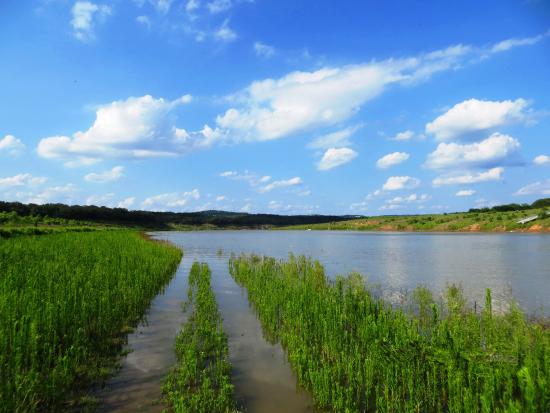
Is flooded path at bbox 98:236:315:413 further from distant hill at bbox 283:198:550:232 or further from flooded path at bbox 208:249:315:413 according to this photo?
distant hill at bbox 283:198:550:232

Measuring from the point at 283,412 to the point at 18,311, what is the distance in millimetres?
7410

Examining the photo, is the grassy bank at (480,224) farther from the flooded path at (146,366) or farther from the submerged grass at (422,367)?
the flooded path at (146,366)

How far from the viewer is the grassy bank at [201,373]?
285 inches

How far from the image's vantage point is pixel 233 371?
9328 mm

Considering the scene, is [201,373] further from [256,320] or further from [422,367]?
[256,320]

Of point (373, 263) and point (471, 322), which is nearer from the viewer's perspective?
point (471, 322)

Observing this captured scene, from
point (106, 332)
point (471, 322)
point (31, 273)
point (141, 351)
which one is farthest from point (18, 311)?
point (471, 322)

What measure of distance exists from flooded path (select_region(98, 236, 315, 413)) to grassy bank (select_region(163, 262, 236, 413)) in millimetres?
287

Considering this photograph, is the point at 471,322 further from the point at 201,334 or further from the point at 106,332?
the point at 106,332

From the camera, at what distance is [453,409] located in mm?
6449

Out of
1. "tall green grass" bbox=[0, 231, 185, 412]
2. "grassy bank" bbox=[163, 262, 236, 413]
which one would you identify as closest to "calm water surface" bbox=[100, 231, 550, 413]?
"grassy bank" bbox=[163, 262, 236, 413]

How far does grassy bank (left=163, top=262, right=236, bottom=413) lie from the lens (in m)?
7.25

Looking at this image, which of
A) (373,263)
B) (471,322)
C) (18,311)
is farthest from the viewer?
(373,263)

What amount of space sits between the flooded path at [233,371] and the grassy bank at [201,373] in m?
0.29
